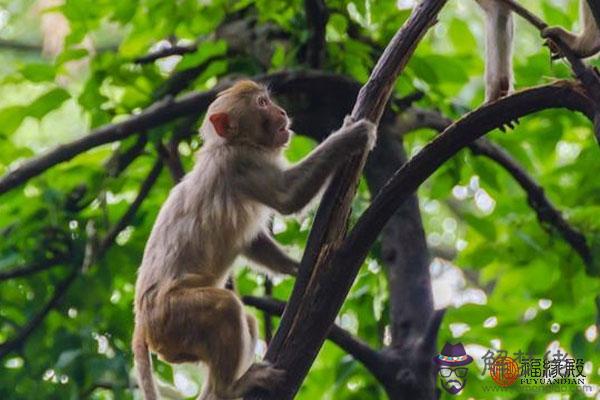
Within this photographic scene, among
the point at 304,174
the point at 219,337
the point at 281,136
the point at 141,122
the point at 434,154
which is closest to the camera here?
the point at 434,154

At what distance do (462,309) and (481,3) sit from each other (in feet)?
6.62

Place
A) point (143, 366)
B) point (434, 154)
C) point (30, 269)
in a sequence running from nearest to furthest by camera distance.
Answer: point (434, 154)
point (143, 366)
point (30, 269)

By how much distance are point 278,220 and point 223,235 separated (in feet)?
5.96

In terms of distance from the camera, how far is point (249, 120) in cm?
707

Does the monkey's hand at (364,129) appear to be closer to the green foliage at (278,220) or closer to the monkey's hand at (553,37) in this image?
the monkey's hand at (553,37)

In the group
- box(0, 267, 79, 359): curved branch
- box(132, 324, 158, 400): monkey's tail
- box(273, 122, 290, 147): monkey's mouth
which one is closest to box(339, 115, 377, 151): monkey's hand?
box(273, 122, 290, 147): monkey's mouth

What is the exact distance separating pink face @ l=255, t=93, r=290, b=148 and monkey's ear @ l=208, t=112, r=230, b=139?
214 mm

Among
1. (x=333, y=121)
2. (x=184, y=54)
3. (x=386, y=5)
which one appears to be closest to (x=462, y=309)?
(x=333, y=121)

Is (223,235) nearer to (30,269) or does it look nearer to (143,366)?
(143,366)

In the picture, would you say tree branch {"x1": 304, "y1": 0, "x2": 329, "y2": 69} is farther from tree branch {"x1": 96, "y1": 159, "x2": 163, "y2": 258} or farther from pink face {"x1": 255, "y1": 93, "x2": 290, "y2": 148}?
tree branch {"x1": 96, "y1": 159, "x2": 163, "y2": 258}

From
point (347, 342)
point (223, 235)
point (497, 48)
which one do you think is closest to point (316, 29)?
point (497, 48)

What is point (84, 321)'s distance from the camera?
7.61 meters

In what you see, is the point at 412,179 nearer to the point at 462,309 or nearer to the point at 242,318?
the point at 242,318

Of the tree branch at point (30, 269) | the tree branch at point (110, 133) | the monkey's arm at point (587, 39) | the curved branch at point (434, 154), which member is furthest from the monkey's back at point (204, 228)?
the monkey's arm at point (587, 39)
